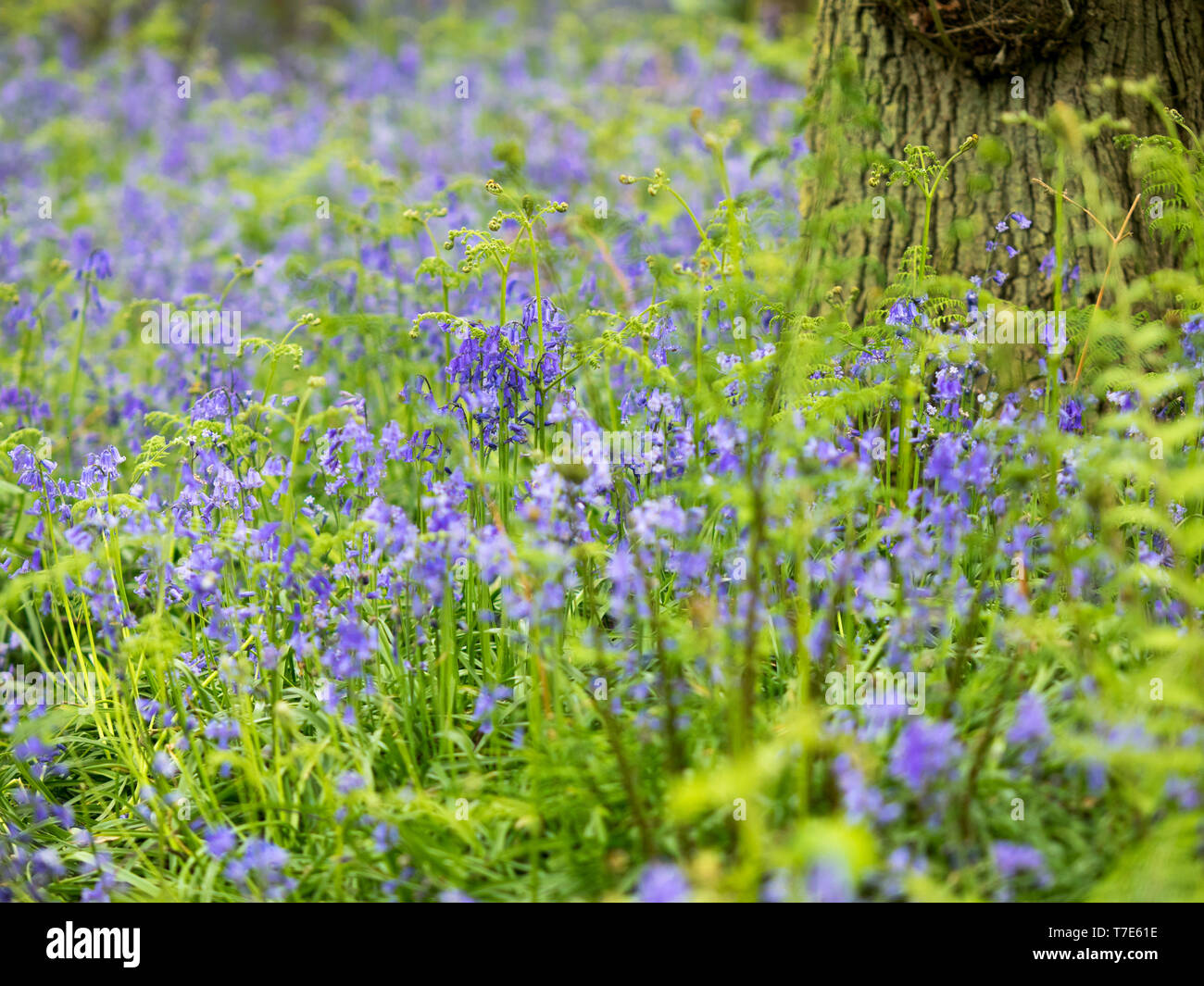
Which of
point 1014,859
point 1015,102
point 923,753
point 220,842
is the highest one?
point 1015,102

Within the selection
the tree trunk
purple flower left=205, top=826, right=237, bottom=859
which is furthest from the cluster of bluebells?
the tree trunk

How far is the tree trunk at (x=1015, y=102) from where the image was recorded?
3490 mm

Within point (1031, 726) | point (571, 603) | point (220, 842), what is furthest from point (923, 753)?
point (220, 842)

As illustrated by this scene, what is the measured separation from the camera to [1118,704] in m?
1.95

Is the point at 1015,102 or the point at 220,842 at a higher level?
the point at 1015,102

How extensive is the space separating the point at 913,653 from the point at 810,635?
368 mm

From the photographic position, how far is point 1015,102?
359cm

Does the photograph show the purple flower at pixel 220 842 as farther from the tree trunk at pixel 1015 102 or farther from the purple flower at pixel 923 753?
the tree trunk at pixel 1015 102

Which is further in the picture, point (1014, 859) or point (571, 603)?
point (571, 603)

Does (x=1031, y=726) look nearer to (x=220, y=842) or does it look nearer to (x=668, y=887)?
(x=668, y=887)

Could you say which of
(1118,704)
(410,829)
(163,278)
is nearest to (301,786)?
(410,829)

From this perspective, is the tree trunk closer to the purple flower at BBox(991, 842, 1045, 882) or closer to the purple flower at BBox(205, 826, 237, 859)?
the purple flower at BBox(991, 842, 1045, 882)

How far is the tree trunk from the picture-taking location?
11.5ft
